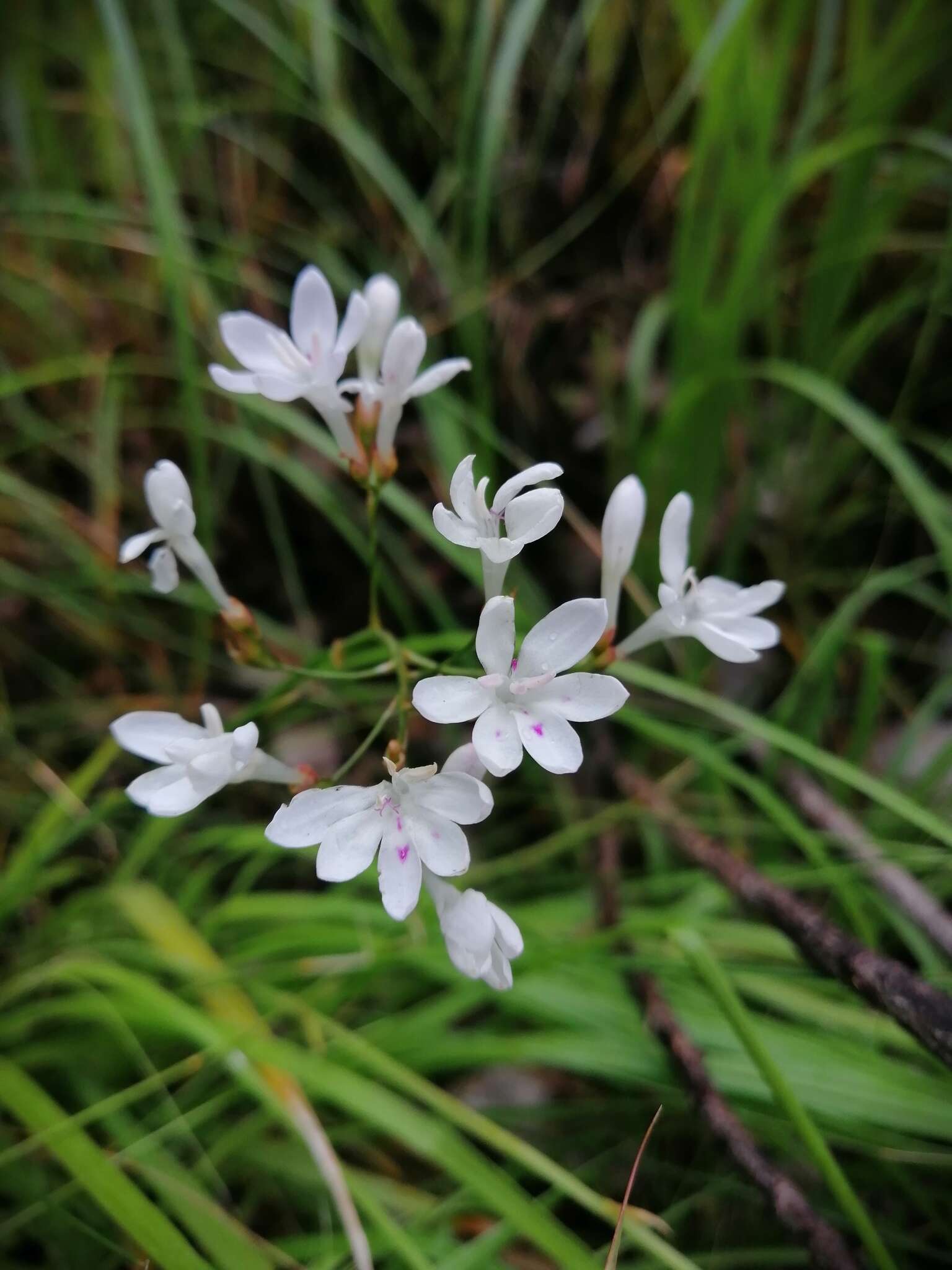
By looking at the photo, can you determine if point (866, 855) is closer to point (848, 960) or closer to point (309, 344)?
point (848, 960)

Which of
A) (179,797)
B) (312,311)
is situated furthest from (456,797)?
(312,311)

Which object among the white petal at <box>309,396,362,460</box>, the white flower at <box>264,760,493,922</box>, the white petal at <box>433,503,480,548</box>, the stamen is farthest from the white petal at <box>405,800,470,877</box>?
the white petal at <box>309,396,362,460</box>

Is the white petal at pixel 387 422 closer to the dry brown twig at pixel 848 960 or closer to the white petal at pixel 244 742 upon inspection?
the white petal at pixel 244 742

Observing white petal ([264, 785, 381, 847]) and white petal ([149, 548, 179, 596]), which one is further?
white petal ([149, 548, 179, 596])

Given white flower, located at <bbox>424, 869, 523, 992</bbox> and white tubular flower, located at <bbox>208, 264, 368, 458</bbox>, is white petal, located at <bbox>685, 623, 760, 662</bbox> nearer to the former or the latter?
white flower, located at <bbox>424, 869, 523, 992</bbox>

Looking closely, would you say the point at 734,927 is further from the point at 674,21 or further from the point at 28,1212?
the point at 674,21

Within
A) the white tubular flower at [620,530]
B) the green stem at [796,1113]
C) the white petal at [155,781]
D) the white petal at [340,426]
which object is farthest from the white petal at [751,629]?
the white petal at [155,781]

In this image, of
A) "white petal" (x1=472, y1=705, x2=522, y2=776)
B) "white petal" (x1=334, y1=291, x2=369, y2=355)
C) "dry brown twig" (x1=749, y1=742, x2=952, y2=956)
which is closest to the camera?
"white petal" (x1=472, y1=705, x2=522, y2=776)
